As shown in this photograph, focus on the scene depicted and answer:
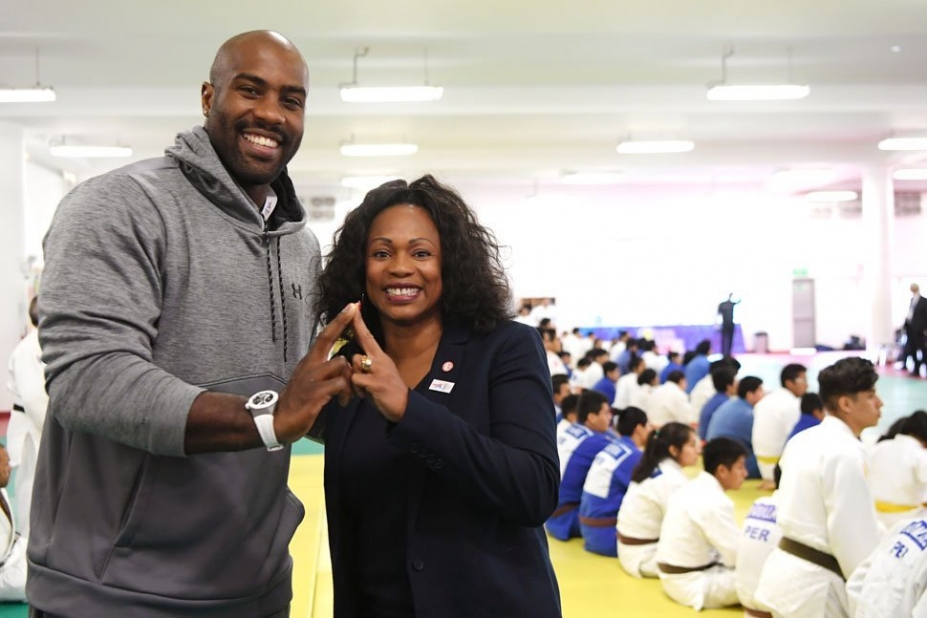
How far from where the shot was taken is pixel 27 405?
5617mm

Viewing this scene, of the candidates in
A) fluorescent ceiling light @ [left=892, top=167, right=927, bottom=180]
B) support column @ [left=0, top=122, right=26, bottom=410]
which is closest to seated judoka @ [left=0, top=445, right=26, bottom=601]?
support column @ [left=0, top=122, right=26, bottom=410]

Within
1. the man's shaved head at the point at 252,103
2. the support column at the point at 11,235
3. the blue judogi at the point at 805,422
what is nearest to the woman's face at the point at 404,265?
the man's shaved head at the point at 252,103

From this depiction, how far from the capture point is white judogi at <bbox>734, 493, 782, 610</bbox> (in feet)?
16.7

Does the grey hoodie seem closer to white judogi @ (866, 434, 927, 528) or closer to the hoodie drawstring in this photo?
the hoodie drawstring

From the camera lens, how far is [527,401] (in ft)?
5.96

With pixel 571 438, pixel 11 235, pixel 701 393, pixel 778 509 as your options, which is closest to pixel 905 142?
pixel 701 393

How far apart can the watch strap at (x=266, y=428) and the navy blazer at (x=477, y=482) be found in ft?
0.86

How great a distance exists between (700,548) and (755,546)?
53 cm

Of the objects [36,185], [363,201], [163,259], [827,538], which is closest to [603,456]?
[827,538]

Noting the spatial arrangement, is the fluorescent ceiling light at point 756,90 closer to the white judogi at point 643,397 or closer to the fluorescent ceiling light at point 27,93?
the white judogi at point 643,397

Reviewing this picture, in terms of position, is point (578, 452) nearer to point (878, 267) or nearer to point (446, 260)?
point (446, 260)

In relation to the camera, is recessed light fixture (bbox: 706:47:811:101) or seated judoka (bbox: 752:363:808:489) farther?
recessed light fixture (bbox: 706:47:811:101)

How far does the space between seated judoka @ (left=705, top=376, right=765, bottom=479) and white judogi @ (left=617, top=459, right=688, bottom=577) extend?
3506 mm

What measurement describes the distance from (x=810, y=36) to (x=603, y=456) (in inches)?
249
